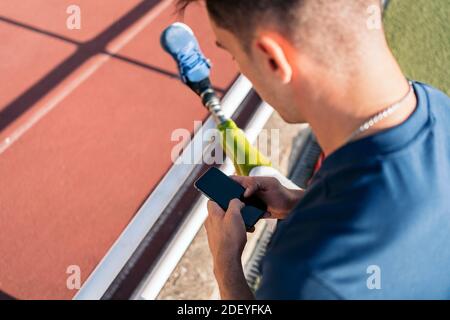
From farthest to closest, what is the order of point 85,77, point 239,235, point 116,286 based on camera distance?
point 85,77 → point 116,286 → point 239,235

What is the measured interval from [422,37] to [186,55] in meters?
3.18

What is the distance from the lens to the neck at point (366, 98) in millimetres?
1175

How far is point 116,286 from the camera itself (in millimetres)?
2752

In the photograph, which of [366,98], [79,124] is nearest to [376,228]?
[366,98]

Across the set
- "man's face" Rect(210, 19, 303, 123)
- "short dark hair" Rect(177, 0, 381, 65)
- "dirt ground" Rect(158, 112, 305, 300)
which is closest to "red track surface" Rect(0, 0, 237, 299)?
"dirt ground" Rect(158, 112, 305, 300)

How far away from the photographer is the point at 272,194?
70.6 inches

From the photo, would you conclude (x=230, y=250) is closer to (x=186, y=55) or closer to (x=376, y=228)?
(x=376, y=228)

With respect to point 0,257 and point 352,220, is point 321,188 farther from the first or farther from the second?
point 0,257

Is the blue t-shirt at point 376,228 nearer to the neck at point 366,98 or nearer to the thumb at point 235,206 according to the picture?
the neck at point 366,98

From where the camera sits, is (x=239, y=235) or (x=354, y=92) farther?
(x=239, y=235)

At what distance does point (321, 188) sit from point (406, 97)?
0.33m

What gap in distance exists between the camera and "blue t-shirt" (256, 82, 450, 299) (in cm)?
105

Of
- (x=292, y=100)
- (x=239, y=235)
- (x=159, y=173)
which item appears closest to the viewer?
(x=292, y=100)
